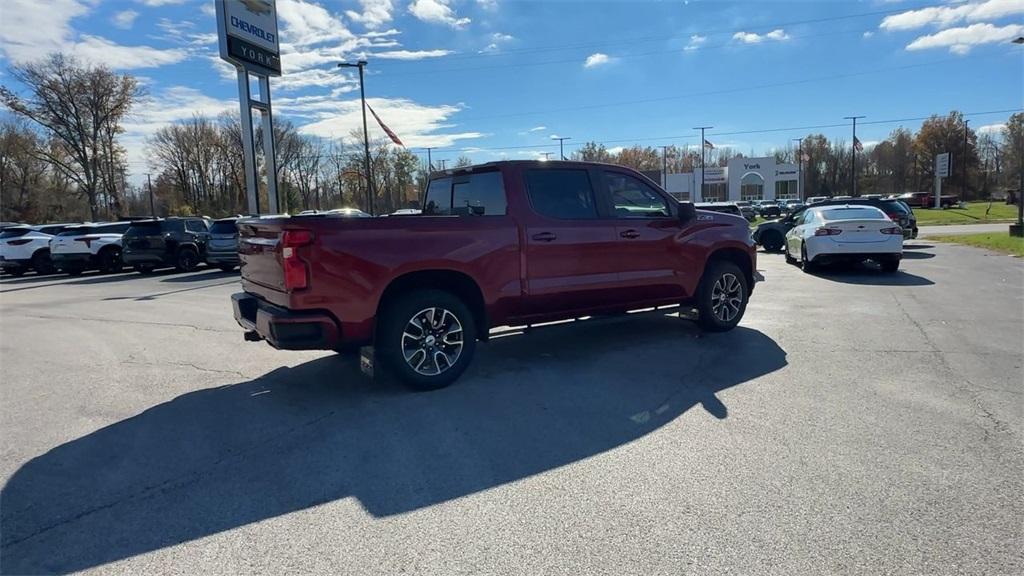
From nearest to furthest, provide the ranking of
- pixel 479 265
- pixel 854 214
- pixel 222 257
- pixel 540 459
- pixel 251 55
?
pixel 540 459, pixel 479 265, pixel 854 214, pixel 251 55, pixel 222 257

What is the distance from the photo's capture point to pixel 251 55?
51.0 ft

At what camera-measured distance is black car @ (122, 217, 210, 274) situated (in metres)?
18.6

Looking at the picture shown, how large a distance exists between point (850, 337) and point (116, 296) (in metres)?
14.2

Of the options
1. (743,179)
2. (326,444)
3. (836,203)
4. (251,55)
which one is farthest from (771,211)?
(743,179)

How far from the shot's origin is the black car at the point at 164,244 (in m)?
18.6

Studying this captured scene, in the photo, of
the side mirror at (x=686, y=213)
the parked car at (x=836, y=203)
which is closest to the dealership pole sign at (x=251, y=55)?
the side mirror at (x=686, y=213)

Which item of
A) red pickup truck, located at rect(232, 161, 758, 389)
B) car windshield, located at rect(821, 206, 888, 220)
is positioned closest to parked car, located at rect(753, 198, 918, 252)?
car windshield, located at rect(821, 206, 888, 220)

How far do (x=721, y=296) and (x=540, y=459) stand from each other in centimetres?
436

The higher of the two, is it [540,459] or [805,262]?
[805,262]

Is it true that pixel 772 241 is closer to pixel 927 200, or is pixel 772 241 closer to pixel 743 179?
pixel 927 200

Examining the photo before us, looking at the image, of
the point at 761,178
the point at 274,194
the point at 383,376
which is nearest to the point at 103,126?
the point at 274,194

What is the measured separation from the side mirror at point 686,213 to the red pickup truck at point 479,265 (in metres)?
0.02

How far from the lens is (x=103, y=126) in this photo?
50.4 metres

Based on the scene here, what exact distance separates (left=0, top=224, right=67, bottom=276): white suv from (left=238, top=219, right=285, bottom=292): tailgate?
1989 cm
